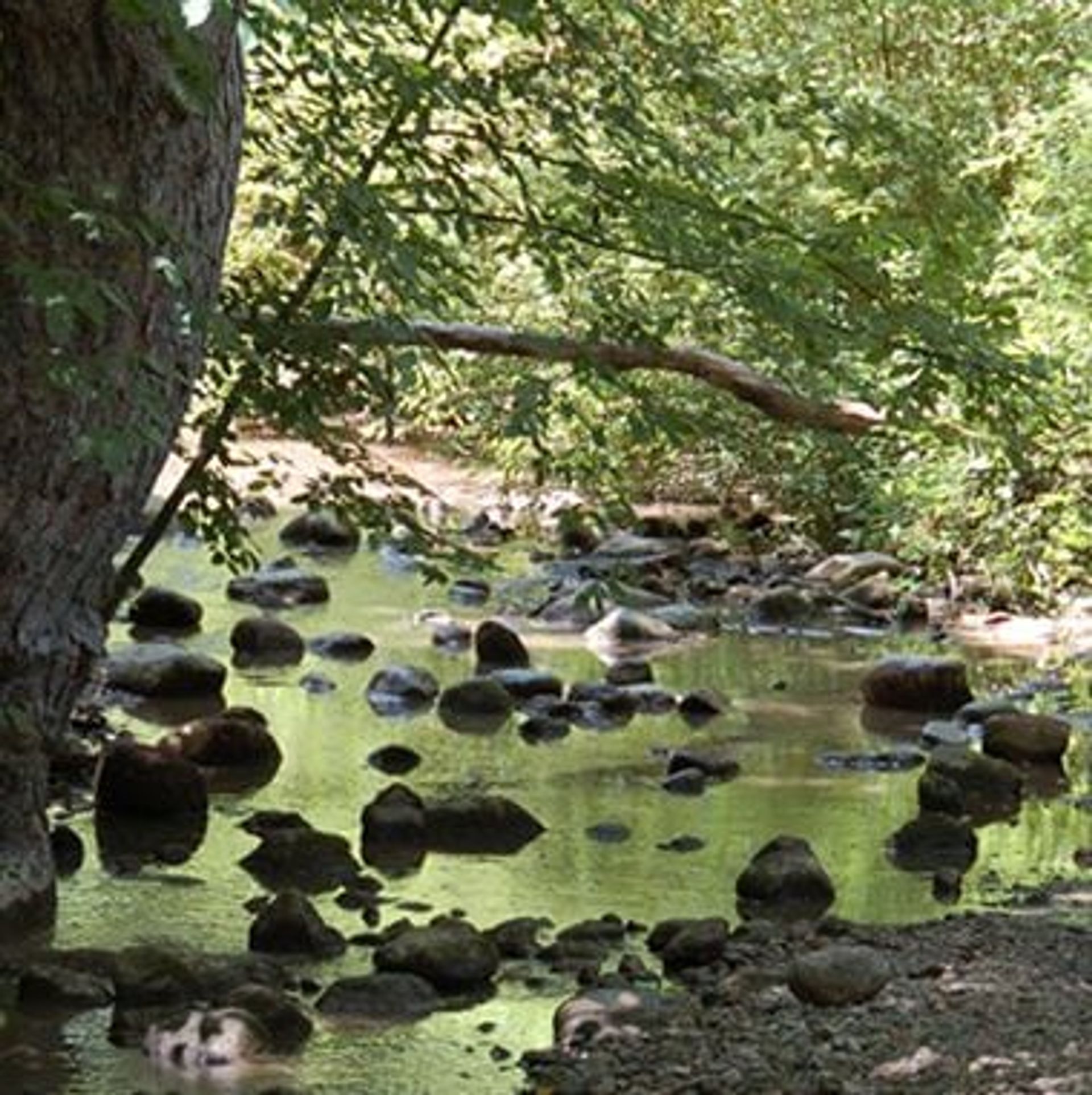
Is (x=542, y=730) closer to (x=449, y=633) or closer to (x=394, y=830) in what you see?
(x=394, y=830)

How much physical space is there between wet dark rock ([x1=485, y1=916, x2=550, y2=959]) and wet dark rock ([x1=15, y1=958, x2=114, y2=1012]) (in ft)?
3.73

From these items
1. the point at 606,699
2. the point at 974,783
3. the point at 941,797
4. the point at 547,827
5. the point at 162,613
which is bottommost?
the point at 547,827

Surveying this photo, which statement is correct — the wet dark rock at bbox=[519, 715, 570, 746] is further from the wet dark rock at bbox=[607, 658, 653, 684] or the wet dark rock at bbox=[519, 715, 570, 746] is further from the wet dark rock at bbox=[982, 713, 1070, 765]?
the wet dark rock at bbox=[982, 713, 1070, 765]

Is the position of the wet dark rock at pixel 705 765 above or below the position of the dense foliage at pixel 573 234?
below

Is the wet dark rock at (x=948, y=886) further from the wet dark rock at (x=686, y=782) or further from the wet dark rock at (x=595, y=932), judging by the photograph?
the wet dark rock at (x=686, y=782)

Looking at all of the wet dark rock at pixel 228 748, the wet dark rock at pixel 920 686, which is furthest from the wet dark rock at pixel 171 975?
the wet dark rock at pixel 920 686

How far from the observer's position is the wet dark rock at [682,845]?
8.41m

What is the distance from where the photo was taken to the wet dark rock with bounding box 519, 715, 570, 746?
10.7 metres

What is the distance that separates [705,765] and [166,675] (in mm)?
2782

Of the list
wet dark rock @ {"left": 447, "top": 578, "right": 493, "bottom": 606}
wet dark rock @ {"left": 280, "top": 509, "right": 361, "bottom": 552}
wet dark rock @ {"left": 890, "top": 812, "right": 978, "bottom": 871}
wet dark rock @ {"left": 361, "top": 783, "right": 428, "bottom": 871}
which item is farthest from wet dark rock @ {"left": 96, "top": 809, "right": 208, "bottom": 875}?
wet dark rock @ {"left": 280, "top": 509, "right": 361, "bottom": 552}

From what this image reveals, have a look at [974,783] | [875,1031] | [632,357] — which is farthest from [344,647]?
[875,1031]

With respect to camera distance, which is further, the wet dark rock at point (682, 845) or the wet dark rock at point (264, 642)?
the wet dark rock at point (264, 642)

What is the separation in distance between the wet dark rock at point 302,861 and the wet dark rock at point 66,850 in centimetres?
54

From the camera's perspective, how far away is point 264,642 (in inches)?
→ 504
